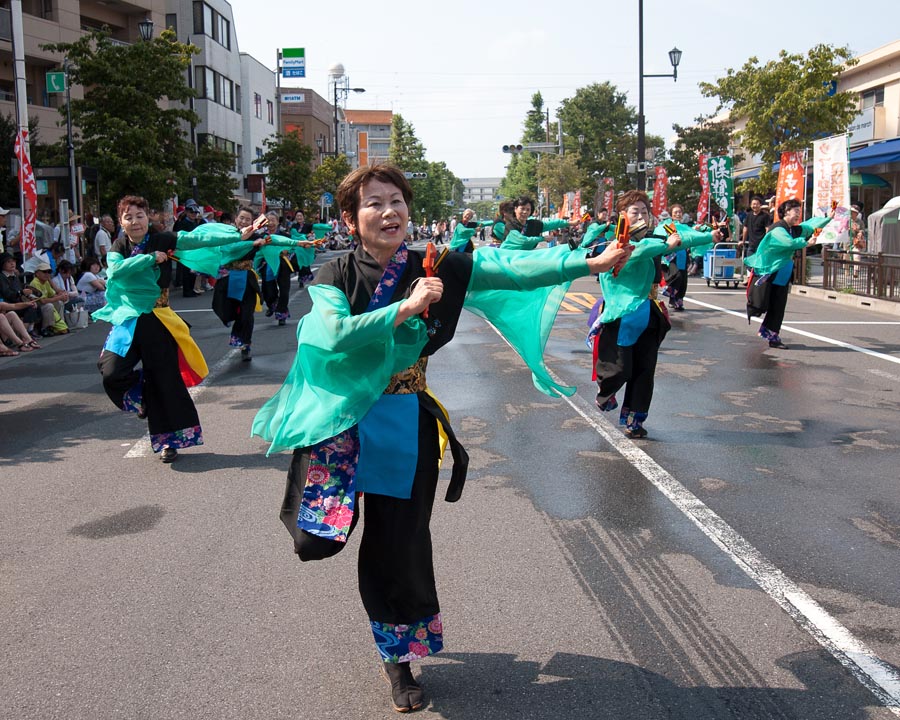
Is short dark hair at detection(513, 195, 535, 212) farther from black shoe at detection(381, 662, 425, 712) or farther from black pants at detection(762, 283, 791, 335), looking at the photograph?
black shoe at detection(381, 662, 425, 712)

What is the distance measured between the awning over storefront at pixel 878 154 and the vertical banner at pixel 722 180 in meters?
5.99

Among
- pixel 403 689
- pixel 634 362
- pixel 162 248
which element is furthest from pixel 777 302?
pixel 403 689

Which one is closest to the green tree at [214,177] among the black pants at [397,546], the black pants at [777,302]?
the black pants at [777,302]

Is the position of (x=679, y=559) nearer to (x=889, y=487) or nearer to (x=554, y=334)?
(x=889, y=487)

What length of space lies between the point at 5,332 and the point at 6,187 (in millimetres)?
16918

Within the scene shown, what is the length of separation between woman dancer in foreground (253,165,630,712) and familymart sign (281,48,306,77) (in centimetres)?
6091

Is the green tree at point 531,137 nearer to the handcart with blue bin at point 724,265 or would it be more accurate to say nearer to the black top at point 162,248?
the handcart with blue bin at point 724,265

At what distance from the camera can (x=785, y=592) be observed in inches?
167

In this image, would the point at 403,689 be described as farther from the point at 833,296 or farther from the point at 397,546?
the point at 833,296

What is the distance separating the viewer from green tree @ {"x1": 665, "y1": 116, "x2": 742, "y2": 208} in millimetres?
38844

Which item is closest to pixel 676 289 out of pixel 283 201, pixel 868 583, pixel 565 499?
pixel 565 499

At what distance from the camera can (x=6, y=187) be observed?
27.6 m

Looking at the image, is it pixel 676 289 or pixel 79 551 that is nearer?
pixel 79 551

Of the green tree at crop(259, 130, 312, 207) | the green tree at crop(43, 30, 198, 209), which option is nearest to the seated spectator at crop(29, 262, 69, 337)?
the green tree at crop(43, 30, 198, 209)
